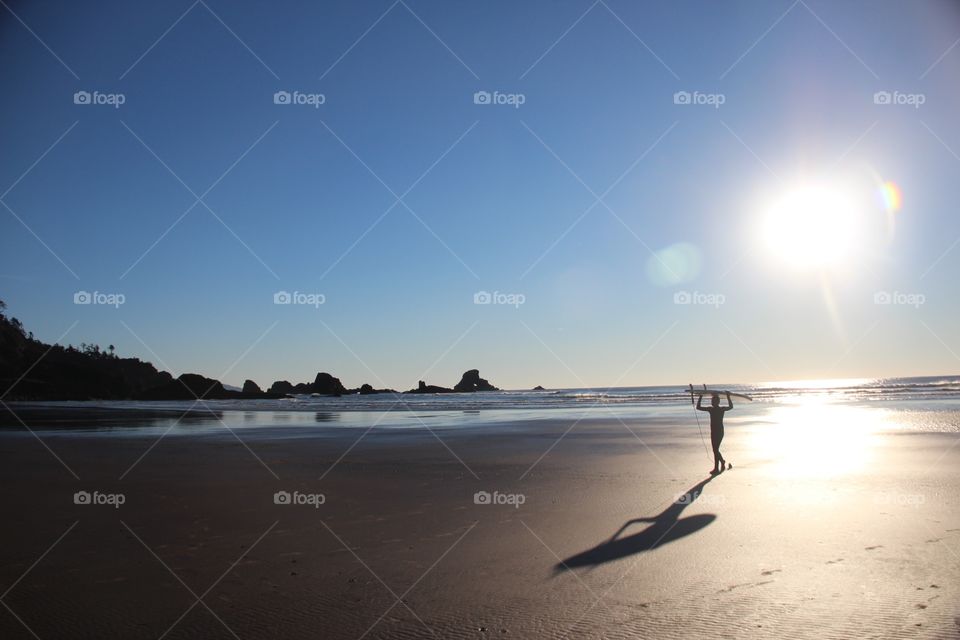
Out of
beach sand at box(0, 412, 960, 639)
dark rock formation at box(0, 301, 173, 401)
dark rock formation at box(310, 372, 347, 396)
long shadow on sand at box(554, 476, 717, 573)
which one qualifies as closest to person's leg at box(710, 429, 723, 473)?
beach sand at box(0, 412, 960, 639)

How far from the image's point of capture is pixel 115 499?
1085 centimetres

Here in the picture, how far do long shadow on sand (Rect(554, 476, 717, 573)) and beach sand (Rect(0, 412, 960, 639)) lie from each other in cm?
4

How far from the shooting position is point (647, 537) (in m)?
8.01

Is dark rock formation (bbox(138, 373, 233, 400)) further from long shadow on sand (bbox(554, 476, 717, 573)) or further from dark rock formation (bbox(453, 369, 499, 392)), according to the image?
long shadow on sand (bbox(554, 476, 717, 573))

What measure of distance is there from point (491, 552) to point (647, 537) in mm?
1996

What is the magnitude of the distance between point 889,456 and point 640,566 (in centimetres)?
1134

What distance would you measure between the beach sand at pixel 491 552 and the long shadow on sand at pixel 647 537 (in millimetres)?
40

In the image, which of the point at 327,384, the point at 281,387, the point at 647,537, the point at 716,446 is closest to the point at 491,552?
the point at 647,537

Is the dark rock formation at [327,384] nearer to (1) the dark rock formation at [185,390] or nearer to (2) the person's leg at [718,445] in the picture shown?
(1) the dark rock formation at [185,390]

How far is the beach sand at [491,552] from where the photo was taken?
17.6ft

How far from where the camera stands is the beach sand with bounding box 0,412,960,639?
5352mm

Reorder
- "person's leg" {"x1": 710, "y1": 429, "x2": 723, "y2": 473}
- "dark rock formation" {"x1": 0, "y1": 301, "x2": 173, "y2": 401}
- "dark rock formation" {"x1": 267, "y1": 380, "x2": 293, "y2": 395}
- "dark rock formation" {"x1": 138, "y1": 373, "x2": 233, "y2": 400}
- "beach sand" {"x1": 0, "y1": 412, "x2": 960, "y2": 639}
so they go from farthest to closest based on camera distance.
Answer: "dark rock formation" {"x1": 267, "y1": 380, "x2": 293, "y2": 395}
"dark rock formation" {"x1": 138, "y1": 373, "x2": 233, "y2": 400}
"dark rock formation" {"x1": 0, "y1": 301, "x2": 173, "y2": 401}
"person's leg" {"x1": 710, "y1": 429, "x2": 723, "y2": 473}
"beach sand" {"x1": 0, "y1": 412, "x2": 960, "y2": 639}

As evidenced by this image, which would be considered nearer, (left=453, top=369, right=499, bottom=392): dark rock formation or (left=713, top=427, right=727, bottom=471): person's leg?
(left=713, top=427, right=727, bottom=471): person's leg

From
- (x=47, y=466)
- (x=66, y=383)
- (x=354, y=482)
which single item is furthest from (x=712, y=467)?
(x=66, y=383)
